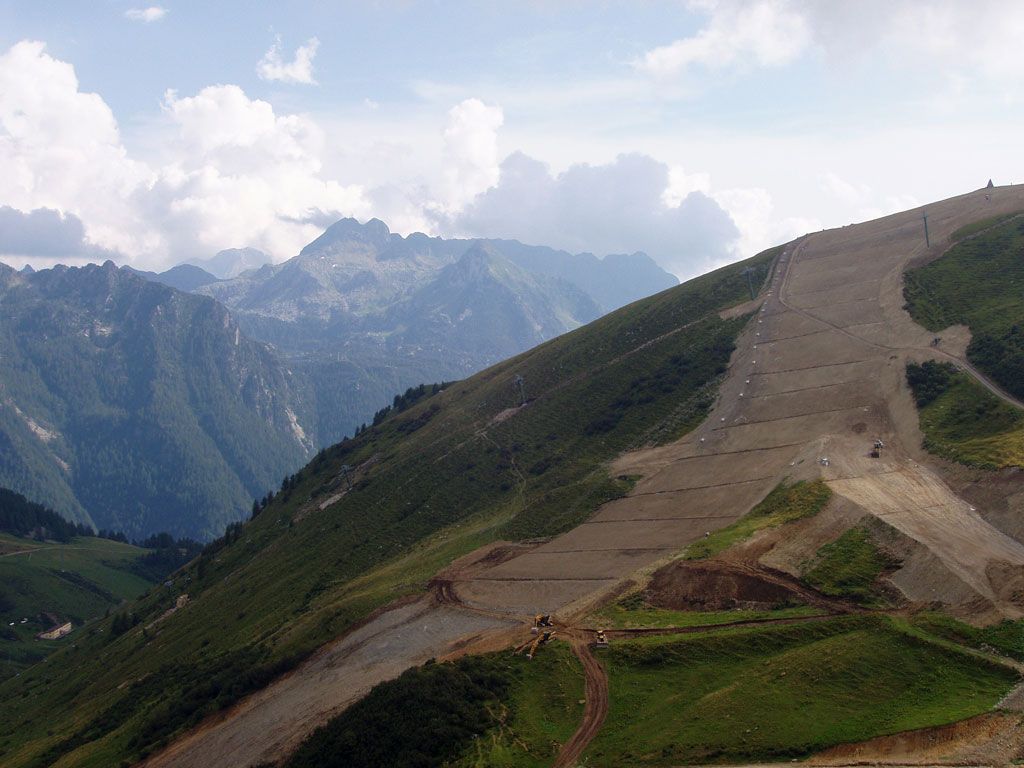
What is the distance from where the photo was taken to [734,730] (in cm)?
4847

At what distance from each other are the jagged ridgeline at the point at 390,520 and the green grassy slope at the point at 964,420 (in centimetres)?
3064

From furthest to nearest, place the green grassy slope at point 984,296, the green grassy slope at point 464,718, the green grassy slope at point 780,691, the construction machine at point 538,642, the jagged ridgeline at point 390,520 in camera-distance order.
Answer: the green grassy slope at point 984,296 < the jagged ridgeline at point 390,520 < the construction machine at point 538,642 < the green grassy slope at point 464,718 < the green grassy slope at point 780,691

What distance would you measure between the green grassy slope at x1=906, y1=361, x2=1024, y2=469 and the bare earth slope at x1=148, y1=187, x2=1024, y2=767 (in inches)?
80.8

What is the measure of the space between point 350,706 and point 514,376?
368ft

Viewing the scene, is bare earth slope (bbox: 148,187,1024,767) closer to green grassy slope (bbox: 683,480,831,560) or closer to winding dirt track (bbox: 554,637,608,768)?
green grassy slope (bbox: 683,480,831,560)

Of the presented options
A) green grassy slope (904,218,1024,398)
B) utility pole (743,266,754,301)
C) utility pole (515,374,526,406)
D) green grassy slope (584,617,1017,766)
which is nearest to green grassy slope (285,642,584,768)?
green grassy slope (584,617,1017,766)

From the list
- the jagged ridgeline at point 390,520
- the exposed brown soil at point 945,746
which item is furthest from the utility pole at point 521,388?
the exposed brown soil at point 945,746

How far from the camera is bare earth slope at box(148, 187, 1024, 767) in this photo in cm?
6700

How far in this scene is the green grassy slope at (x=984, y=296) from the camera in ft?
319

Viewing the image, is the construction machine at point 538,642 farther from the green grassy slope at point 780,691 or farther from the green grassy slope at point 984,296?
the green grassy slope at point 984,296

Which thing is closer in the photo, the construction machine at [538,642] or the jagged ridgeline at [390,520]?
the construction machine at [538,642]

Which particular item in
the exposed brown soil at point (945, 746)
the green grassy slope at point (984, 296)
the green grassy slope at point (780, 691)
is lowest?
the exposed brown soil at point (945, 746)

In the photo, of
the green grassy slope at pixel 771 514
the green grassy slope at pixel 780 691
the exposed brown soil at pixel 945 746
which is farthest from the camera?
the green grassy slope at pixel 771 514

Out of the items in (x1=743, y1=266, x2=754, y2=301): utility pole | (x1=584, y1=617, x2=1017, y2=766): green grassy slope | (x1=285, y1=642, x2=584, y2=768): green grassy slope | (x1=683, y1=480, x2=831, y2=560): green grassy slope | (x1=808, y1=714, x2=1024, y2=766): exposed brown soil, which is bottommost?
(x1=808, y1=714, x2=1024, y2=766): exposed brown soil
